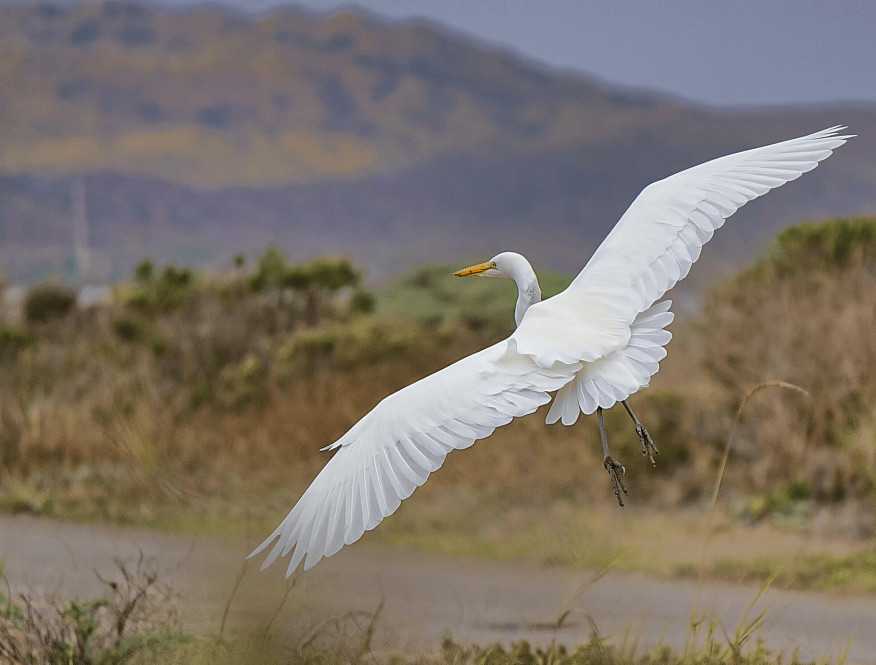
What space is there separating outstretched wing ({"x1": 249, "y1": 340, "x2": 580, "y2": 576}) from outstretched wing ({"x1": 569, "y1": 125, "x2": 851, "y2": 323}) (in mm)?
409

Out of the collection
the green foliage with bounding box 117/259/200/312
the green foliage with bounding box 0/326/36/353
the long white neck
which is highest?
the long white neck

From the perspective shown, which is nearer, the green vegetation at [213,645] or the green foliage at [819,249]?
the green vegetation at [213,645]

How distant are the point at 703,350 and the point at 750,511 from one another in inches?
64.1

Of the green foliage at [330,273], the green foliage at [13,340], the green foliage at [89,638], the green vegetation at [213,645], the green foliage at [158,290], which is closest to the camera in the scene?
the green vegetation at [213,645]

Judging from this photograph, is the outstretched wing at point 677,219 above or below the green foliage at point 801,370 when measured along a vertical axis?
above

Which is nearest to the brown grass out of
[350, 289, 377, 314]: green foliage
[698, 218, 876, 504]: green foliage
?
[698, 218, 876, 504]: green foliage

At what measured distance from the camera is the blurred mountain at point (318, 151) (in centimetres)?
4994

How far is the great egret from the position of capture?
2.67 meters

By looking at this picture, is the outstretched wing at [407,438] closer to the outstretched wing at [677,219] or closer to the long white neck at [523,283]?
the long white neck at [523,283]

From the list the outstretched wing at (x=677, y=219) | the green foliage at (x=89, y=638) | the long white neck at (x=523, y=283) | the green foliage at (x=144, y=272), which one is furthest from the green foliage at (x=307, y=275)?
the long white neck at (x=523, y=283)

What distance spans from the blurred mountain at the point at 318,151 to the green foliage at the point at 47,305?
31.2m

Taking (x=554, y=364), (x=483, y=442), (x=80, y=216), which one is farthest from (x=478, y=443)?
(x=80, y=216)

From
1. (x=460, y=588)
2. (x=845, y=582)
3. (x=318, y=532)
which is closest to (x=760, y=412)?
(x=845, y=582)

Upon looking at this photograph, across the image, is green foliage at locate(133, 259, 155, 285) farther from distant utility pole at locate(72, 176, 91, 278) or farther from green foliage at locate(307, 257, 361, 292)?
distant utility pole at locate(72, 176, 91, 278)
